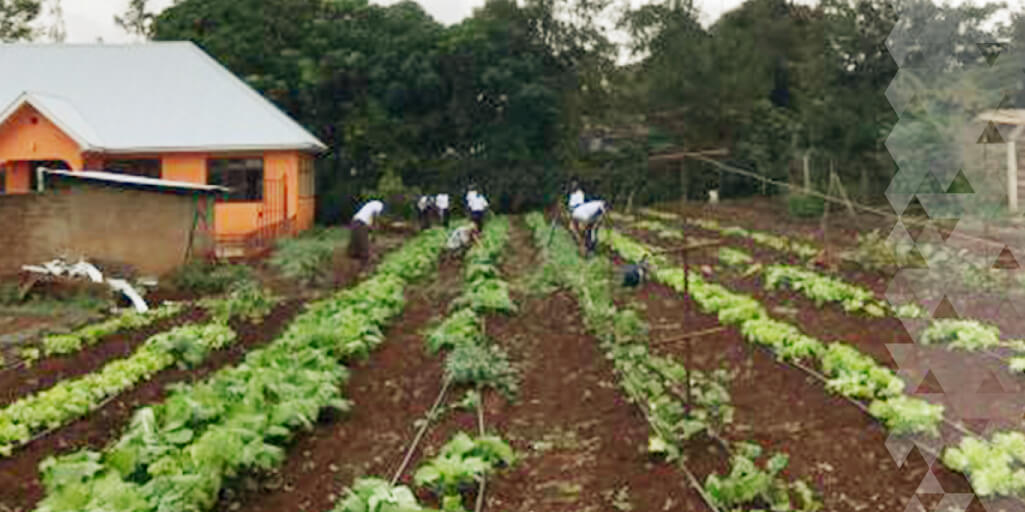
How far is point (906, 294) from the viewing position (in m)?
13.8

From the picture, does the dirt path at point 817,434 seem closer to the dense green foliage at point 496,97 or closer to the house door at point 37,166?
the house door at point 37,166

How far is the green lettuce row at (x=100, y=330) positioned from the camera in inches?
493

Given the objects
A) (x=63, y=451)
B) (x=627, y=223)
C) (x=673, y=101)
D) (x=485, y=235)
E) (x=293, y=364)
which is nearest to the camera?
(x=63, y=451)

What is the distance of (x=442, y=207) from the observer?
29062 millimetres

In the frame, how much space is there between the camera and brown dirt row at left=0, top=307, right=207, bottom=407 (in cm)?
1079

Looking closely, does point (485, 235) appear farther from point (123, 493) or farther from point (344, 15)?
point (123, 493)

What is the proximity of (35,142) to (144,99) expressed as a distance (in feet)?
12.7

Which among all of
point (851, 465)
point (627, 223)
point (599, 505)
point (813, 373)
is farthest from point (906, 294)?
point (627, 223)

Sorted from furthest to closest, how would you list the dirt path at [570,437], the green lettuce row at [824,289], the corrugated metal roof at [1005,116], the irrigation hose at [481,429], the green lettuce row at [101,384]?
the corrugated metal roof at [1005,116]
the green lettuce row at [824,289]
the green lettuce row at [101,384]
the dirt path at [570,437]
the irrigation hose at [481,429]

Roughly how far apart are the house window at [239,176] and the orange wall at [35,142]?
Result: 3.26m

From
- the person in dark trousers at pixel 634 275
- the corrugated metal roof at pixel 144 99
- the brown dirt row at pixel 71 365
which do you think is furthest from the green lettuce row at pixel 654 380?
the corrugated metal roof at pixel 144 99

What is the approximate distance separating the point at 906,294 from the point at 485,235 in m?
13.2

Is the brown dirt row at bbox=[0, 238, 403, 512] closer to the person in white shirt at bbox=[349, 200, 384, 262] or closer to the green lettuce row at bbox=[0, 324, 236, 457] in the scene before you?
the green lettuce row at bbox=[0, 324, 236, 457]

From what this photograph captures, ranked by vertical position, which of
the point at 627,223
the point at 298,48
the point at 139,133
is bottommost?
the point at 627,223
